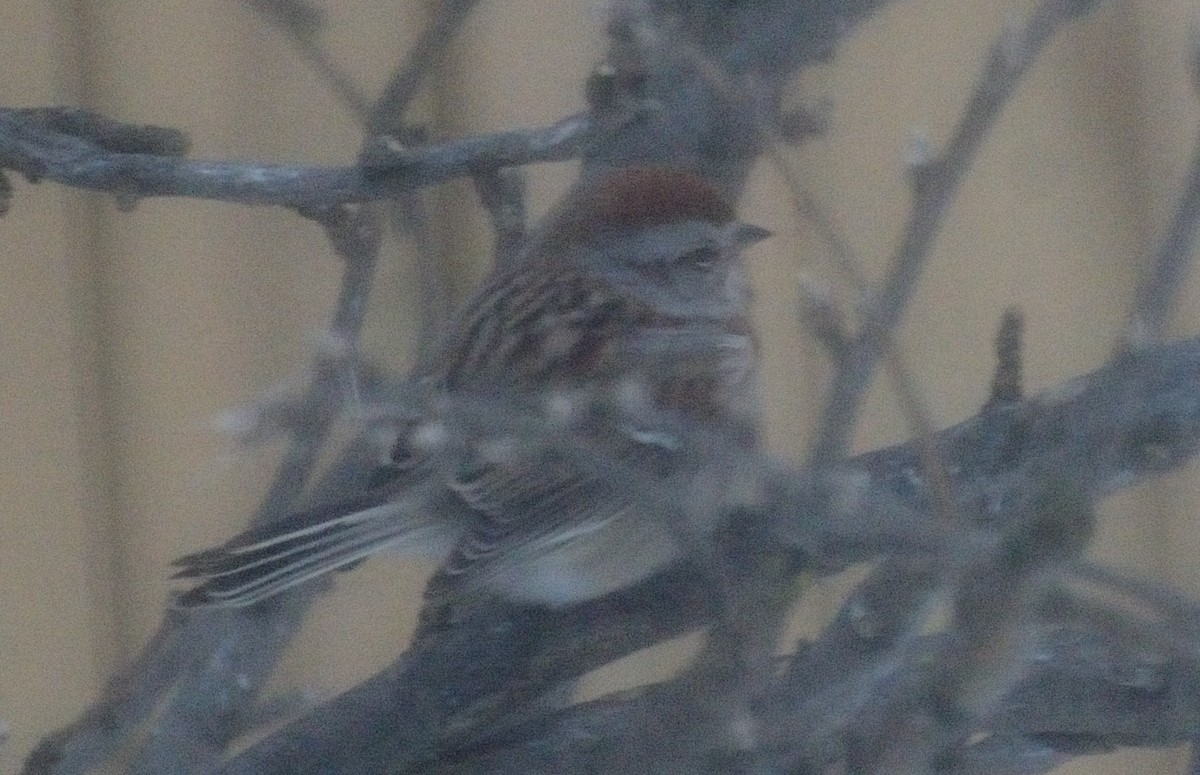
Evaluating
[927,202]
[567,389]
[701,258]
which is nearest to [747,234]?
[701,258]

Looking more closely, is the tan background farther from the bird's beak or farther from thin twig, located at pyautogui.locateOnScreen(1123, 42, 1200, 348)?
thin twig, located at pyautogui.locateOnScreen(1123, 42, 1200, 348)

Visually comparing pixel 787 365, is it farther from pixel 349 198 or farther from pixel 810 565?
pixel 810 565

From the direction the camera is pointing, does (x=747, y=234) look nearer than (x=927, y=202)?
No

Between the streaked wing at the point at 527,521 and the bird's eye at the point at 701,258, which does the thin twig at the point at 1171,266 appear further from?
the bird's eye at the point at 701,258

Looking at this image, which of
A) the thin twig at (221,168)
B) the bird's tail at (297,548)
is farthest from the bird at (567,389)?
the thin twig at (221,168)

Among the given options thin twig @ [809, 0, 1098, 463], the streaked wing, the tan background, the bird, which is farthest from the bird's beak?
thin twig @ [809, 0, 1098, 463]

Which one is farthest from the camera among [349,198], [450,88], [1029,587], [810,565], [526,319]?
[450,88]

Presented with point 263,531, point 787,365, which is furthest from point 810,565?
point 787,365

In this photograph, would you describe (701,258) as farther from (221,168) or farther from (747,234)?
(221,168)
